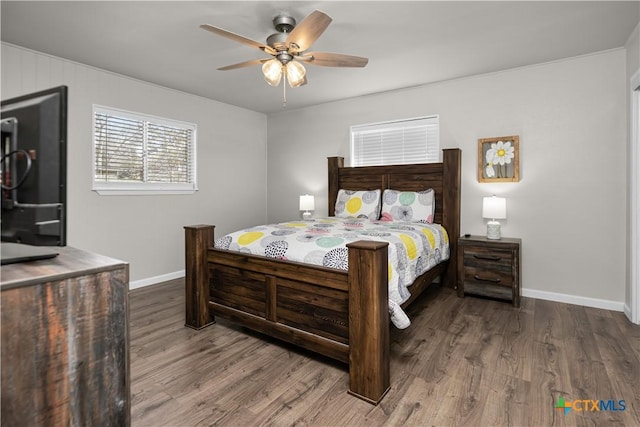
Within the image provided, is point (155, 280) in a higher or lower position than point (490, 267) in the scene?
lower

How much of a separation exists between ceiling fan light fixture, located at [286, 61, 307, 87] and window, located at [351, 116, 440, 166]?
2065mm

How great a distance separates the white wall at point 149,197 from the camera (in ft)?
10.8

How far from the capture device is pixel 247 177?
5383mm

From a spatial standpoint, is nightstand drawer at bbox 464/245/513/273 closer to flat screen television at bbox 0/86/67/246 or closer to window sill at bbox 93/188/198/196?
flat screen television at bbox 0/86/67/246

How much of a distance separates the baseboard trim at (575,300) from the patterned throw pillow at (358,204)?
6.13ft

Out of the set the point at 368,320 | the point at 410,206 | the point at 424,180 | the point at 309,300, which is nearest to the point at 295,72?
the point at 309,300

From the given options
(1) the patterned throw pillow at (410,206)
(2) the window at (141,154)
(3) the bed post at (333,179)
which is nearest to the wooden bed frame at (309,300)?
(1) the patterned throw pillow at (410,206)

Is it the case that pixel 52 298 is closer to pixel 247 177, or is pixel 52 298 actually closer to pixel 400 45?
pixel 400 45

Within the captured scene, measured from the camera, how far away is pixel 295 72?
258 cm

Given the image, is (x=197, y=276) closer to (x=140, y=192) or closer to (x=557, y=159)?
(x=140, y=192)

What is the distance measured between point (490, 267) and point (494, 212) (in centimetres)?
58

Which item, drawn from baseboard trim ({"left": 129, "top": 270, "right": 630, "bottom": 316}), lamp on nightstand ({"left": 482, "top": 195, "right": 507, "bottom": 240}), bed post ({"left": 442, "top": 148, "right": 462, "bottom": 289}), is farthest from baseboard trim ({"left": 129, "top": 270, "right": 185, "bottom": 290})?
lamp on nightstand ({"left": 482, "top": 195, "right": 507, "bottom": 240})

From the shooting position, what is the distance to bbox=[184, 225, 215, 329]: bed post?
270 cm

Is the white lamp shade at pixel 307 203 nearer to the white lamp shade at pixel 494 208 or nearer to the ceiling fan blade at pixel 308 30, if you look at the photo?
the white lamp shade at pixel 494 208
